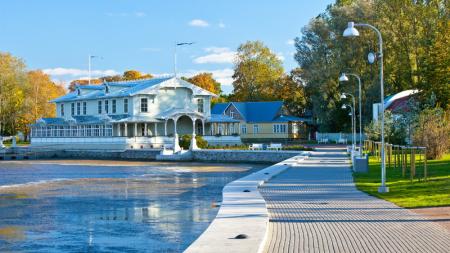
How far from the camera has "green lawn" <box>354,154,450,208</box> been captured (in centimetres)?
1847

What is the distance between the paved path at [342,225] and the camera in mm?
11734

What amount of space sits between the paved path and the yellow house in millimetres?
71124

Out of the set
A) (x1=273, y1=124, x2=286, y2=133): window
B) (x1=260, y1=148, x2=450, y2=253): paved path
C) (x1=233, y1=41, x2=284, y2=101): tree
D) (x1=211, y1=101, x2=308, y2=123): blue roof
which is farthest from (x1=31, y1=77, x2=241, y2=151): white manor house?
(x1=260, y1=148, x2=450, y2=253): paved path

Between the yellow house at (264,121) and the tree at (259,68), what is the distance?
1193 cm

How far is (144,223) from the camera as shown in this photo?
54.7 feet

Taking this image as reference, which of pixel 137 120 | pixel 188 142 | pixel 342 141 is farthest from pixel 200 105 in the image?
pixel 342 141

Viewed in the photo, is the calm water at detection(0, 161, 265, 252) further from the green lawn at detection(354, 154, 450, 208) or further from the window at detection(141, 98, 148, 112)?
the window at detection(141, 98, 148, 112)

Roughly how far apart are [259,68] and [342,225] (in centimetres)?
9449

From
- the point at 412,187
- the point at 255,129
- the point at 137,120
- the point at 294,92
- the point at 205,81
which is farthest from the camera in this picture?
the point at 205,81

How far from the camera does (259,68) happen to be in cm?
10788

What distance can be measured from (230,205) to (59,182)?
63.0 ft

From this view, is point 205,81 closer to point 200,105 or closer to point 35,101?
point 35,101

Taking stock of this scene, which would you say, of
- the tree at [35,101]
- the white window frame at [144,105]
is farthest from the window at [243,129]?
the tree at [35,101]

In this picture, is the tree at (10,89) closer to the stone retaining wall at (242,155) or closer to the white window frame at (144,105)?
the white window frame at (144,105)
